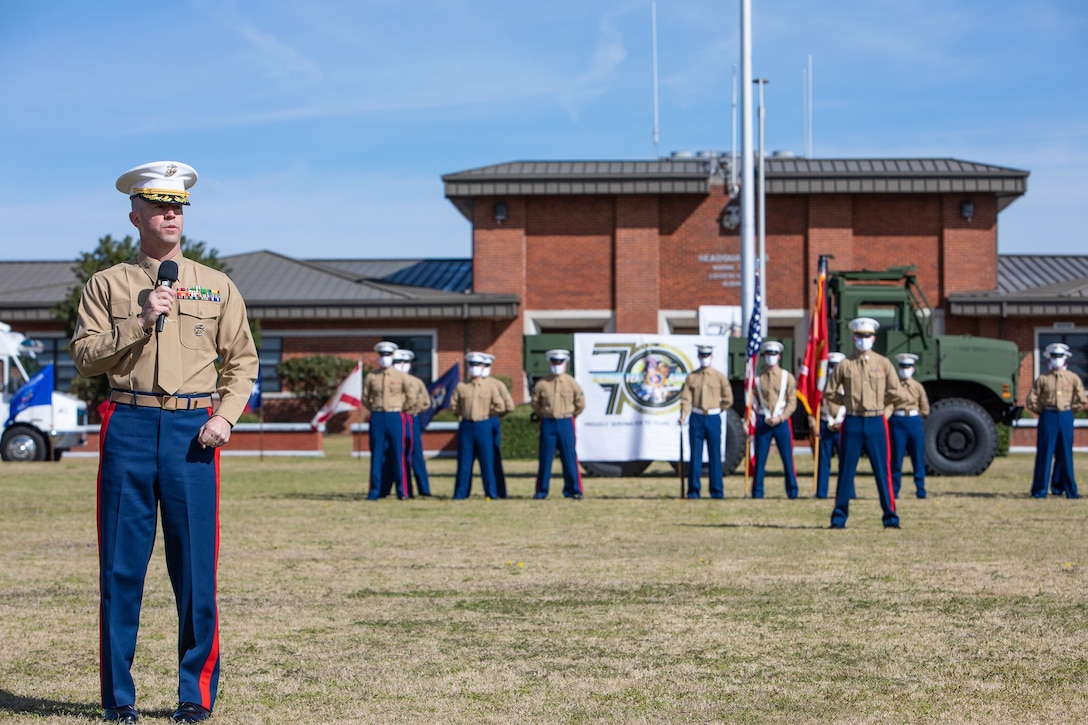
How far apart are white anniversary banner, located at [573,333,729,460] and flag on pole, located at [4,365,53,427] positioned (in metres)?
11.6

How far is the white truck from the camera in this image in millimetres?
27844

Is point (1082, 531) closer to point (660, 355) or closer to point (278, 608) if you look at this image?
point (278, 608)

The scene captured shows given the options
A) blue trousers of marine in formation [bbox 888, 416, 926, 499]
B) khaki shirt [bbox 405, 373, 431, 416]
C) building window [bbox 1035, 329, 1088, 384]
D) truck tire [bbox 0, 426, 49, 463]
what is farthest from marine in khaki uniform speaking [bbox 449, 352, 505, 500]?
building window [bbox 1035, 329, 1088, 384]

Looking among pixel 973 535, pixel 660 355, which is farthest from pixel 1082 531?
pixel 660 355

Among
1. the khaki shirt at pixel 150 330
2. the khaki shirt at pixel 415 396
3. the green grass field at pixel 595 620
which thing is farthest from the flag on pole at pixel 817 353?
the khaki shirt at pixel 150 330

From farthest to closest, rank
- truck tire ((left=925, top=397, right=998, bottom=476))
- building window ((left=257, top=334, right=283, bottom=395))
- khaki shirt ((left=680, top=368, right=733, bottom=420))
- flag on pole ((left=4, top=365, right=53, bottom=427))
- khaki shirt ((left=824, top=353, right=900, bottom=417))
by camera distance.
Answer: building window ((left=257, top=334, right=283, bottom=395)) → flag on pole ((left=4, top=365, right=53, bottom=427)) → truck tire ((left=925, top=397, right=998, bottom=476)) → khaki shirt ((left=680, top=368, right=733, bottom=420)) → khaki shirt ((left=824, top=353, right=900, bottom=417))

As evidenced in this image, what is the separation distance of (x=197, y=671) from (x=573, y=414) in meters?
13.3

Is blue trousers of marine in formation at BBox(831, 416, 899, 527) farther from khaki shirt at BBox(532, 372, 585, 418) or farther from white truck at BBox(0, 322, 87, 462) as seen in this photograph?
white truck at BBox(0, 322, 87, 462)

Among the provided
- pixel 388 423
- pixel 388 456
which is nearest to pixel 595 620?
pixel 388 456

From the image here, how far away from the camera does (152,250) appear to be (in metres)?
5.44

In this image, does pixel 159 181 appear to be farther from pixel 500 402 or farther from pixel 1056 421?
pixel 1056 421

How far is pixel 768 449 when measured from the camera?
1869cm

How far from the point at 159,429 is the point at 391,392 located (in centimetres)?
1288

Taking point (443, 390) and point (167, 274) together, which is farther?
point (443, 390)
